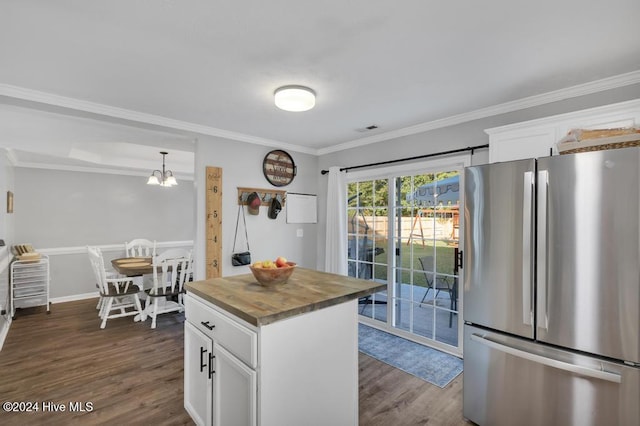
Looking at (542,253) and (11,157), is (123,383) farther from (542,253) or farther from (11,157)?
(11,157)

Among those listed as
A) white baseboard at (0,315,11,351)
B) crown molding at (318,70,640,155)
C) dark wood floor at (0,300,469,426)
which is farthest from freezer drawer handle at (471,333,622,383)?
white baseboard at (0,315,11,351)

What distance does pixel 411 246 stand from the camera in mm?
3529

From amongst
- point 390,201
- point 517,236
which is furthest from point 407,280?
point 517,236

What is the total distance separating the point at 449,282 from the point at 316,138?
2312 mm

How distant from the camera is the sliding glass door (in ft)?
10.6

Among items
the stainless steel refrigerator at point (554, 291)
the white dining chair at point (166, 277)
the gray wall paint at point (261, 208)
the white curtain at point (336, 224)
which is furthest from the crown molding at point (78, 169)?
the stainless steel refrigerator at point (554, 291)

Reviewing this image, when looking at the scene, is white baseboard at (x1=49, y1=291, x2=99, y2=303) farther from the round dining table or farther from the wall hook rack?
the wall hook rack

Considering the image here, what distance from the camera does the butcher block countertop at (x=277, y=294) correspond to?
1460mm

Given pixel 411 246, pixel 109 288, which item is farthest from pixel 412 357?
pixel 109 288

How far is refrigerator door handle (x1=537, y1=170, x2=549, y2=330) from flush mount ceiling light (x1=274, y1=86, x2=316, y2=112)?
64.7 inches

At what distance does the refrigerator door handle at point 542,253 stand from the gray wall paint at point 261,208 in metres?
3.00

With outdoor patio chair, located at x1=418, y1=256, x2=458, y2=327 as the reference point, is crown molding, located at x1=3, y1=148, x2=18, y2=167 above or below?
above

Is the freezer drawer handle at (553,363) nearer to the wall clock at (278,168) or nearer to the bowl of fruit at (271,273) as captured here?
the bowl of fruit at (271,273)

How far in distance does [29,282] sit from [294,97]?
4.87 metres
